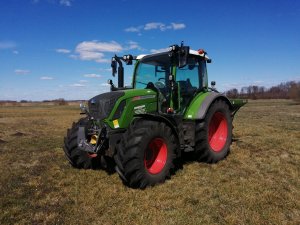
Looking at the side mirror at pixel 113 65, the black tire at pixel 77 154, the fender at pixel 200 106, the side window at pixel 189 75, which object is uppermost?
the side mirror at pixel 113 65

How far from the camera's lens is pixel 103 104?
21.0 ft

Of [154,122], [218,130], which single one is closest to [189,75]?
[218,130]

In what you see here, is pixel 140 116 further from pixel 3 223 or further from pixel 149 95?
pixel 3 223

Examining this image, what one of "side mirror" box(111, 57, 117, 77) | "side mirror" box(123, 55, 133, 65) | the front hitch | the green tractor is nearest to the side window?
the green tractor

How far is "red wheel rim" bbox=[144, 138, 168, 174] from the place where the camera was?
612cm

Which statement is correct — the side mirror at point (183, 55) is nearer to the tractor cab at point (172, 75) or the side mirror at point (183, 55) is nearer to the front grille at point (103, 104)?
the tractor cab at point (172, 75)

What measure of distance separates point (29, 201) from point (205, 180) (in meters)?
3.14

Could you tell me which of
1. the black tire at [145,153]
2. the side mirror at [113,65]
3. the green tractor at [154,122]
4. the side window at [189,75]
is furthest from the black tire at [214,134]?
the side mirror at [113,65]

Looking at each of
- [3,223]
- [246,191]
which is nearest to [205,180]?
[246,191]

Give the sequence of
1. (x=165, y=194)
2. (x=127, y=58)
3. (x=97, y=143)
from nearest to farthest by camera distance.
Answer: (x=165, y=194)
(x=97, y=143)
(x=127, y=58)

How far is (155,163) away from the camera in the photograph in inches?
247

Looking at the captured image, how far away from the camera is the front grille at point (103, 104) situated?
6.28 m

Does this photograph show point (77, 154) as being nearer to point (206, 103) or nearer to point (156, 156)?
point (156, 156)

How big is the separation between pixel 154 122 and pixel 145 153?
59 centimetres
